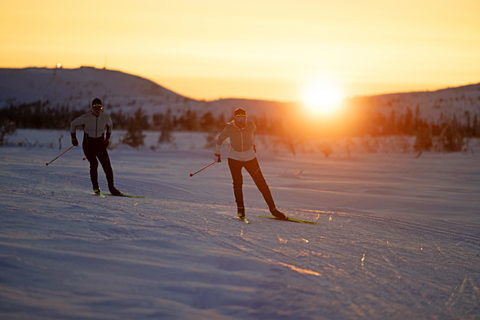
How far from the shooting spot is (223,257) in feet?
14.1

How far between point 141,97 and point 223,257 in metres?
58.9

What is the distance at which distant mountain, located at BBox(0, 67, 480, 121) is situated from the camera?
1831 inches

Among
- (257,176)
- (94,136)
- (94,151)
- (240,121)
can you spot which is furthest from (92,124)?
(257,176)

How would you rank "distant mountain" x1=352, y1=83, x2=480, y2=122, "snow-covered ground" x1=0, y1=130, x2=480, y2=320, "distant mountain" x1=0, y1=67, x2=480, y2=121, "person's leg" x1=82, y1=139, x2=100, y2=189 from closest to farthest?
"snow-covered ground" x1=0, y1=130, x2=480, y2=320 < "person's leg" x1=82, y1=139, x2=100, y2=189 < "distant mountain" x1=352, y1=83, x2=480, y2=122 < "distant mountain" x1=0, y1=67, x2=480, y2=121

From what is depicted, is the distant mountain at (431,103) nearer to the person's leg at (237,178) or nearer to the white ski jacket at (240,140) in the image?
the white ski jacket at (240,140)

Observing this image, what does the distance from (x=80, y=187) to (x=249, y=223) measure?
13.6 ft

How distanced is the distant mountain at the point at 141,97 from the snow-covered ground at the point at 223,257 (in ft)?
97.5

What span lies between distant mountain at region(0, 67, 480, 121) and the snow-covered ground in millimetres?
29717

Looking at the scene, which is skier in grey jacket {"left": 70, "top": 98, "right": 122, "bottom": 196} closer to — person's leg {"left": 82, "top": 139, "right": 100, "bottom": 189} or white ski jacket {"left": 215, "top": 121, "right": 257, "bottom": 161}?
person's leg {"left": 82, "top": 139, "right": 100, "bottom": 189}

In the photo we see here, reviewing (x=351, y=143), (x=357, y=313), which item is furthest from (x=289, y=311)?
(x=351, y=143)

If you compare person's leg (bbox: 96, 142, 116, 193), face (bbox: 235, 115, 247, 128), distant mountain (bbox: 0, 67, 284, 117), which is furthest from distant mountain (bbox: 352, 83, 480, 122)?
person's leg (bbox: 96, 142, 116, 193)

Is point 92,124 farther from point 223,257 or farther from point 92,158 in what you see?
point 223,257

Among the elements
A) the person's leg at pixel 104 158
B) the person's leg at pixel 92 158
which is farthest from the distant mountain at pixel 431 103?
the person's leg at pixel 92 158

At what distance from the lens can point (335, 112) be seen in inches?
1877
